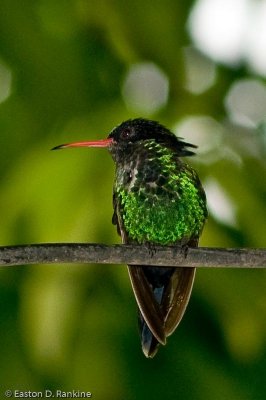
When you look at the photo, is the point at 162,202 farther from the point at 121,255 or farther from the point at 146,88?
the point at 121,255

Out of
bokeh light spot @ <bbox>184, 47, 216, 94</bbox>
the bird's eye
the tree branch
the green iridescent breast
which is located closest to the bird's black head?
the bird's eye

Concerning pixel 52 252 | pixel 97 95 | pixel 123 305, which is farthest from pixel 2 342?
pixel 52 252

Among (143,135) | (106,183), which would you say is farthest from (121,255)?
(143,135)

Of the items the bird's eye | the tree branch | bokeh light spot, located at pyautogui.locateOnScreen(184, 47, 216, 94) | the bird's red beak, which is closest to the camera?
the tree branch

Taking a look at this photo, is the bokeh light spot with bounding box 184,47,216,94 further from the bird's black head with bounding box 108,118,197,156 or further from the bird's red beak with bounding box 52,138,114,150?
the bird's red beak with bounding box 52,138,114,150

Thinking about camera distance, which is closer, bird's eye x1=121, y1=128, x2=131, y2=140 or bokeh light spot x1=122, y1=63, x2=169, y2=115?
bokeh light spot x1=122, y1=63, x2=169, y2=115

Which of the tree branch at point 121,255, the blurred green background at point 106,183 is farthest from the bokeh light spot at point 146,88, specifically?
the tree branch at point 121,255

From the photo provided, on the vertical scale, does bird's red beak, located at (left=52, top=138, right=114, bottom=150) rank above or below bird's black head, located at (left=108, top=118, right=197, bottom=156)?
above
